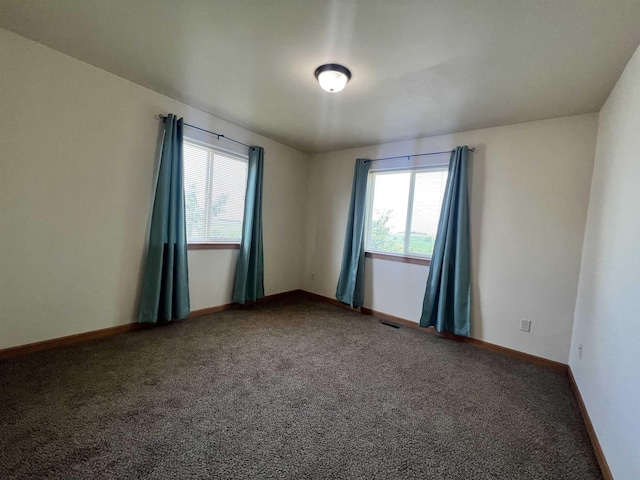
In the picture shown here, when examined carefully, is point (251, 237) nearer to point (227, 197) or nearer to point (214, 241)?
point (214, 241)

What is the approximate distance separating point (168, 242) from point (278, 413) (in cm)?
205

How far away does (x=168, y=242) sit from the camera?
2.82 meters

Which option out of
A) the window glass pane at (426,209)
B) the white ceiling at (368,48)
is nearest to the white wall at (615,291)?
the white ceiling at (368,48)

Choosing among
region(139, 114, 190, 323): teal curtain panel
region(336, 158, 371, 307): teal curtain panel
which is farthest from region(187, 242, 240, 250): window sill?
region(336, 158, 371, 307): teal curtain panel

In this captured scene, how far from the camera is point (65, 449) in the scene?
132 cm

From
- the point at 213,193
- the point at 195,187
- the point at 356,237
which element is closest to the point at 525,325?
the point at 356,237

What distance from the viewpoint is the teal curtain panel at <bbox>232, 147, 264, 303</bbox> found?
11.8ft

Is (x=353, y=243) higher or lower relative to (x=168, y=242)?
higher

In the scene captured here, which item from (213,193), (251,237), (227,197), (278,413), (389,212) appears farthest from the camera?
(389,212)

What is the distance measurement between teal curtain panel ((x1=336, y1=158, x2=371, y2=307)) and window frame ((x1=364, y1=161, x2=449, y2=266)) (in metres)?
0.10

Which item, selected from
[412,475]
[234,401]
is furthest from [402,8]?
[234,401]

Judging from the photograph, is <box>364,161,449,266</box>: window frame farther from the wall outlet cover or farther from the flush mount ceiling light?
the flush mount ceiling light

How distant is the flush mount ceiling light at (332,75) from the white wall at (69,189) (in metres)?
1.73

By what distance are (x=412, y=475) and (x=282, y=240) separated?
3.37 meters
